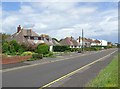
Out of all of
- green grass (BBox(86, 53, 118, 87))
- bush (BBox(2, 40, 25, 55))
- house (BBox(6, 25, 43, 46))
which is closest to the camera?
green grass (BBox(86, 53, 118, 87))

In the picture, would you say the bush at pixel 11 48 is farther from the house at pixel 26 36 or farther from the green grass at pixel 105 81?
the green grass at pixel 105 81

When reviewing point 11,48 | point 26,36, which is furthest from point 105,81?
point 26,36

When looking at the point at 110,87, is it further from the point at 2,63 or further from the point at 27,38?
the point at 27,38

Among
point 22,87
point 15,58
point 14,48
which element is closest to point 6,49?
point 14,48

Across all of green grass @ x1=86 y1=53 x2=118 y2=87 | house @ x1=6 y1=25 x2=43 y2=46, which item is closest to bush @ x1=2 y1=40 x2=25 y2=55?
house @ x1=6 y1=25 x2=43 y2=46

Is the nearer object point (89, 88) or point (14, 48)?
point (89, 88)

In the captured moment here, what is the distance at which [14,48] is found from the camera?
5734 cm

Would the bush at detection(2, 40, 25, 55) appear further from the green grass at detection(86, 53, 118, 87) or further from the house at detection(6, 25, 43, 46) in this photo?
the green grass at detection(86, 53, 118, 87)

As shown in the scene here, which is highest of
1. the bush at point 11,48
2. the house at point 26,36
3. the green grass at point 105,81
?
the house at point 26,36

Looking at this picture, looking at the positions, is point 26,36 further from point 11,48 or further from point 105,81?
point 105,81

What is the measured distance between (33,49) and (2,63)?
3271 centimetres

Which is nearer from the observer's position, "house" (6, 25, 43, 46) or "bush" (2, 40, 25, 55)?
"bush" (2, 40, 25, 55)

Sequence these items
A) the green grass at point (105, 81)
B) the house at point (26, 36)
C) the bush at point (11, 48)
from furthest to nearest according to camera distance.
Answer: the house at point (26, 36) < the bush at point (11, 48) < the green grass at point (105, 81)

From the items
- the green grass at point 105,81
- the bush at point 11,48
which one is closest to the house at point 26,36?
the bush at point 11,48
